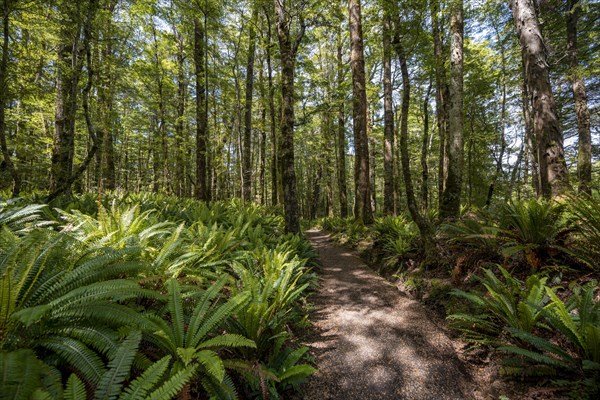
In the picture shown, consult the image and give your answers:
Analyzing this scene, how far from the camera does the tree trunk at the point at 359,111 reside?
887cm

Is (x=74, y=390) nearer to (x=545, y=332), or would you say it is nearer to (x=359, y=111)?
(x=545, y=332)

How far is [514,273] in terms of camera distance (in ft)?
12.0

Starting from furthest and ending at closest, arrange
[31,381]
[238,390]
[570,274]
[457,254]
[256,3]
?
1. [256,3]
2. [457,254]
3. [570,274]
4. [238,390]
5. [31,381]

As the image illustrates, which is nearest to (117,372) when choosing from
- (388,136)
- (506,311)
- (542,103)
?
(506,311)

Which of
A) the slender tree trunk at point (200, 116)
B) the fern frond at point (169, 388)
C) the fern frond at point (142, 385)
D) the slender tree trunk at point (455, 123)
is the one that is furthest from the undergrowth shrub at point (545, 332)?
the slender tree trunk at point (200, 116)

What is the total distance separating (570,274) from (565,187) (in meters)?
1.83

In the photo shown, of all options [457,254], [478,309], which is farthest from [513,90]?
[478,309]

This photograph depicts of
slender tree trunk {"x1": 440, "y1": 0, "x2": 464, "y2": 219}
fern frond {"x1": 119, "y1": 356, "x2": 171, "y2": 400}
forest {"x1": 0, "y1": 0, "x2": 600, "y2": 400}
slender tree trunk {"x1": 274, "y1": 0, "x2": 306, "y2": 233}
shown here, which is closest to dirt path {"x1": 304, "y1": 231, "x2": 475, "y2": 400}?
forest {"x1": 0, "y1": 0, "x2": 600, "y2": 400}

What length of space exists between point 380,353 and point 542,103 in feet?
16.9

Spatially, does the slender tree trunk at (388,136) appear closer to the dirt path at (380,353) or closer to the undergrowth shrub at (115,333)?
the dirt path at (380,353)

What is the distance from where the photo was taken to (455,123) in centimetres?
679

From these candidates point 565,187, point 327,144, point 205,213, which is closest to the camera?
point 565,187

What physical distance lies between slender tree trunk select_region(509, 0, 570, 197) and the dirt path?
11.1 feet

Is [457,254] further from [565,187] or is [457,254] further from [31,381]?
[31,381]
